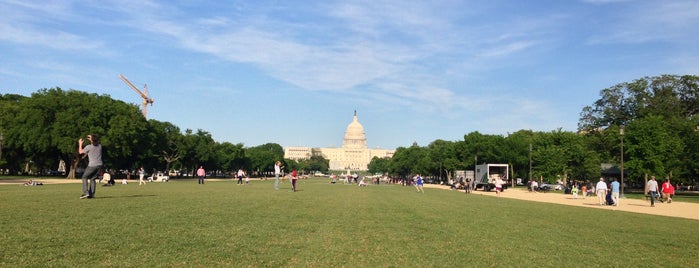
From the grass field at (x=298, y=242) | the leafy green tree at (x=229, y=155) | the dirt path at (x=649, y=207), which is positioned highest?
the leafy green tree at (x=229, y=155)

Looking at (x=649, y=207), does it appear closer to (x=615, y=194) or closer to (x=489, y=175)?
(x=615, y=194)

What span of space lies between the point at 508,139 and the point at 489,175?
27589 mm

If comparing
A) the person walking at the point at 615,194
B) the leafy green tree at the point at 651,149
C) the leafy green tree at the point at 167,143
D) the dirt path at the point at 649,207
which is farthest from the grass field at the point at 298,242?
the leafy green tree at the point at 167,143

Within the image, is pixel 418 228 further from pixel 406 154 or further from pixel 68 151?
pixel 406 154

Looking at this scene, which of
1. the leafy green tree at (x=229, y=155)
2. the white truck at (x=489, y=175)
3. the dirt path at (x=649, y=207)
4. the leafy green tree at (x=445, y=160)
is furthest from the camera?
the leafy green tree at (x=229, y=155)

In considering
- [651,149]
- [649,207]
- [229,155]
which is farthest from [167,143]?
[649,207]

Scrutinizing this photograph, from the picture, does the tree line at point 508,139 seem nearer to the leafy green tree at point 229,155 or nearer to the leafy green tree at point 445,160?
the leafy green tree at point 445,160

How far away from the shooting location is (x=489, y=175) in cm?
6956

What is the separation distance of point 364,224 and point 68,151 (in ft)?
192

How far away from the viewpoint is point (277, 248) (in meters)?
8.91

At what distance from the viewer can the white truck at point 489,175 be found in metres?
67.7

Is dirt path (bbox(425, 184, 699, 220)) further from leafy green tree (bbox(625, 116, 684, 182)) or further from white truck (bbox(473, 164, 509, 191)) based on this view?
white truck (bbox(473, 164, 509, 191))

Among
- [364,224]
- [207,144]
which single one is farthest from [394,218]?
[207,144]

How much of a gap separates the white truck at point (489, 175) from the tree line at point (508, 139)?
4.47 metres
